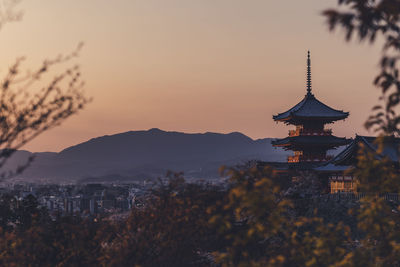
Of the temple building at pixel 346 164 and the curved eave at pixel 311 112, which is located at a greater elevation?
the curved eave at pixel 311 112

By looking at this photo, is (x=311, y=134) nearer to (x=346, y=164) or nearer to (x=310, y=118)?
(x=310, y=118)

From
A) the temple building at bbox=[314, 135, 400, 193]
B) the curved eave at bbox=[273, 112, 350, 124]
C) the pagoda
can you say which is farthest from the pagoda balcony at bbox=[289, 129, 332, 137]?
the temple building at bbox=[314, 135, 400, 193]

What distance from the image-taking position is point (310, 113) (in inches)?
2185

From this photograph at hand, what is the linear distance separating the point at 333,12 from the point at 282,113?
5096 cm

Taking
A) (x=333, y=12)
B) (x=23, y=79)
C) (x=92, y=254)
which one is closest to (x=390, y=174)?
(x=333, y=12)

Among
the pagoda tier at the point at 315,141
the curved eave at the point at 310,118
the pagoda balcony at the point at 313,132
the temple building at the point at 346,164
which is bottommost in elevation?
the temple building at the point at 346,164

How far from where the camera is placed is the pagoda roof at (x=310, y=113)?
5494 cm

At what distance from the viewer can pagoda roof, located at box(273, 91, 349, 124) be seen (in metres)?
54.9

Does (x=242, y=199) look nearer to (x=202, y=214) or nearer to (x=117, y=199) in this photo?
(x=202, y=214)

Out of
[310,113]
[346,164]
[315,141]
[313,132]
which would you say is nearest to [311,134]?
[313,132]

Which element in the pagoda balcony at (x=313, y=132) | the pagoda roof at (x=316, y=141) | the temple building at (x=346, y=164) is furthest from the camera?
the pagoda balcony at (x=313, y=132)

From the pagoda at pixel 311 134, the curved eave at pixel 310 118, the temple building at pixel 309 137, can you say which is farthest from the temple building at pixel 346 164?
the curved eave at pixel 310 118

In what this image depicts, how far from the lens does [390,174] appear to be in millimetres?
9531

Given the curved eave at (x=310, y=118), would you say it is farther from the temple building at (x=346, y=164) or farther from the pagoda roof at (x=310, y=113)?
the temple building at (x=346, y=164)
